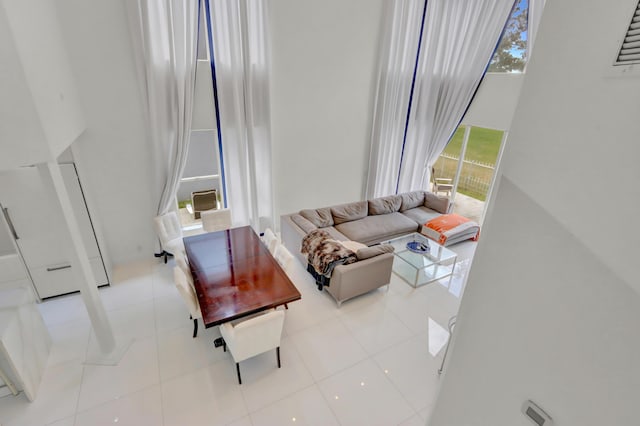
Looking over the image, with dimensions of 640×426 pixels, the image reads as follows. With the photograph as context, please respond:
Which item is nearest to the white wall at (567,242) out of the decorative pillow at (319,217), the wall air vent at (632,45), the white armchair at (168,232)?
the wall air vent at (632,45)

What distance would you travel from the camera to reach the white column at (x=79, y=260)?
2654 mm

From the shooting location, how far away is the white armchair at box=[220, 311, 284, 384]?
288cm

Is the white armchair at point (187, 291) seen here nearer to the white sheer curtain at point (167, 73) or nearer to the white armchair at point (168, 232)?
the white armchair at point (168, 232)

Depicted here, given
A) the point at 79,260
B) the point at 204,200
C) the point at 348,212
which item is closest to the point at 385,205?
the point at 348,212

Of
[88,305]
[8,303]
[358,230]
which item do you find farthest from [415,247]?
[8,303]

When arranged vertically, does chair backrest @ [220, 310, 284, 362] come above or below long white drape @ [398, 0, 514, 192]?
below

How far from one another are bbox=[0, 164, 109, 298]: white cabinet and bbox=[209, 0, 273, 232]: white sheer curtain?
6.68 ft

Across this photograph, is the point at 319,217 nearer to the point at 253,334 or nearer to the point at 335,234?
the point at 335,234

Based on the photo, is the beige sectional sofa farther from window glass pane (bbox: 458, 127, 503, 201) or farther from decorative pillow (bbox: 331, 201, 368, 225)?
window glass pane (bbox: 458, 127, 503, 201)

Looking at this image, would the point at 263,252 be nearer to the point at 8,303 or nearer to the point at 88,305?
the point at 88,305

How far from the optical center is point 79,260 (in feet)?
9.76

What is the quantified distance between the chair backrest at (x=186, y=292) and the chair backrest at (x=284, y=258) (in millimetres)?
1070

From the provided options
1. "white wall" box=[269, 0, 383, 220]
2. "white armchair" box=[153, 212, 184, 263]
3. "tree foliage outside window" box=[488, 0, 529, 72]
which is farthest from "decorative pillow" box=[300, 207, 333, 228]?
"tree foliage outside window" box=[488, 0, 529, 72]

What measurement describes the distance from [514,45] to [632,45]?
227 inches
